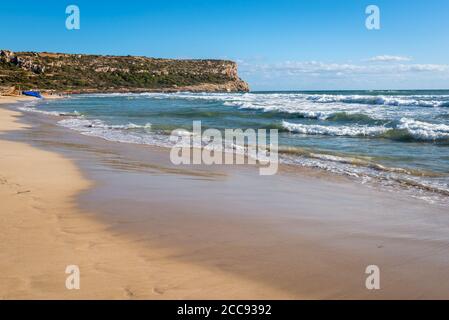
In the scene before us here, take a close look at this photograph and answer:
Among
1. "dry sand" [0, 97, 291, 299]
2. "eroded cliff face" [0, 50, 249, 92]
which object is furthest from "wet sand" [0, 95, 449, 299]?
"eroded cliff face" [0, 50, 249, 92]

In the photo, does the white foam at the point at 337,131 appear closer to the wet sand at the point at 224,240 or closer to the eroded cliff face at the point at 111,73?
the wet sand at the point at 224,240

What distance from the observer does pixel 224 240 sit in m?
4.31

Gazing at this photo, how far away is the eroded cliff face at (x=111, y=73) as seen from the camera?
87188 millimetres

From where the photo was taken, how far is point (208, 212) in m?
5.36

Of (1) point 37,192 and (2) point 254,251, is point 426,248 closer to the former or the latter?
(2) point 254,251

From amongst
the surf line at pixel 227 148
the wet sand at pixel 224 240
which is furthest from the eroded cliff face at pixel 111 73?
the wet sand at pixel 224 240

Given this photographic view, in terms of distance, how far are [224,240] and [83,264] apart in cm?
140

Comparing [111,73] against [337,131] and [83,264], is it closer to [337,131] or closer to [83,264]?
[337,131]

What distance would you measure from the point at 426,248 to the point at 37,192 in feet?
15.9

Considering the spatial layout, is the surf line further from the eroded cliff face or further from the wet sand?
the eroded cliff face

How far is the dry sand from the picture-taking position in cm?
305

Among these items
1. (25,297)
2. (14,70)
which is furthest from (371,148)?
(14,70)

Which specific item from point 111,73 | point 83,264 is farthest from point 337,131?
point 111,73

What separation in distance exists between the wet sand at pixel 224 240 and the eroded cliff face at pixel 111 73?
76915mm
